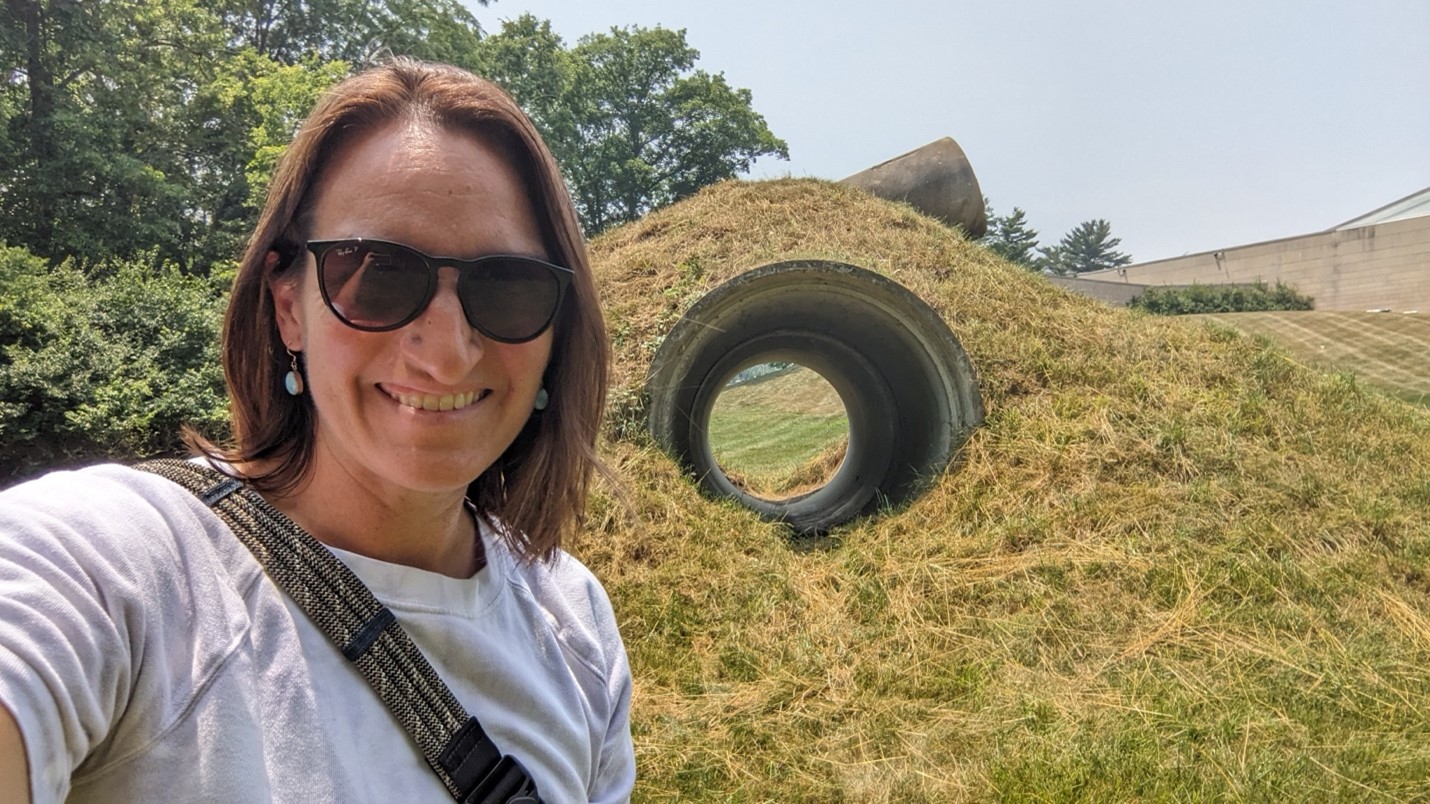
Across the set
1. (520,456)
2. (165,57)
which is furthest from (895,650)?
(165,57)

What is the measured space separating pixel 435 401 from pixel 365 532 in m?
0.23

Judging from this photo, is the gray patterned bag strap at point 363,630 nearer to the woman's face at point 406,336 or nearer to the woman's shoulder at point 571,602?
the woman's face at point 406,336

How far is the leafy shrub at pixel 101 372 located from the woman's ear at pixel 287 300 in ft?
26.0

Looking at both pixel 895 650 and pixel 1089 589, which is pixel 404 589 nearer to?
pixel 895 650

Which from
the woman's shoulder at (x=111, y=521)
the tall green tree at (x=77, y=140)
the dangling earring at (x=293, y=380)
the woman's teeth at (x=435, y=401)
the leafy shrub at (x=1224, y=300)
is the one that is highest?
the tall green tree at (x=77, y=140)

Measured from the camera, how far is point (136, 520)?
1.03 meters

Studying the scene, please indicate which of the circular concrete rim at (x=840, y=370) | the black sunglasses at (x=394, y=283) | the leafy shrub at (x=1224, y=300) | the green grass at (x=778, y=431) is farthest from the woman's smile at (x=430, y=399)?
the leafy shrub at (x=1224, y=300)

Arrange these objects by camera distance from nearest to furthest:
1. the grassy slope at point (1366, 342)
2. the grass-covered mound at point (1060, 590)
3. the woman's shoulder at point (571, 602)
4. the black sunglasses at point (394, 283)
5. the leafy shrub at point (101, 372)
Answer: the black sunglasses at point (394, 283) → the woman's shoulder at point (571, 602) → the grass-covered mound at point (1060, 590) → the leafy shrub at point (101, 372) → the grassy slope at point (1366, 342)

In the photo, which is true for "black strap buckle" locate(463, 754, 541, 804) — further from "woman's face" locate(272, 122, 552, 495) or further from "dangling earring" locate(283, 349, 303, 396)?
"dangling earring" locate(283, 349, 303, 396)

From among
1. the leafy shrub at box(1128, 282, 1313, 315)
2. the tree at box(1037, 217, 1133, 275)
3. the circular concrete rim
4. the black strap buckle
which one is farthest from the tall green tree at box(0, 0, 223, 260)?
the tree at box(1037, 217, 1133, 275)

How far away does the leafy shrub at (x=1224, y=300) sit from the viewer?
27141 millimetres

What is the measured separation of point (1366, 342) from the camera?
647 inches

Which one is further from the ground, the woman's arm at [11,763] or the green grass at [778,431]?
the woman's arm at [11,763]

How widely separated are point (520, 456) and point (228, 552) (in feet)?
2.37
